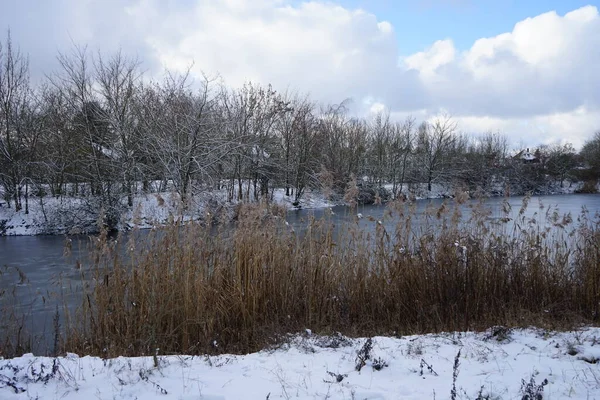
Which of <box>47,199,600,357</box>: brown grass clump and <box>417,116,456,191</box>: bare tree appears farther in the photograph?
<box>417,116,456,191</box>: bare tree

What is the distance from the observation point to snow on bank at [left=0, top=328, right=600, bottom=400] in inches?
133

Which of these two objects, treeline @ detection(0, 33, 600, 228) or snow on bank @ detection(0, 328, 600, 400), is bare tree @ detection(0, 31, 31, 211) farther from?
snow on bank @ detection(0, 328, 600, 400)

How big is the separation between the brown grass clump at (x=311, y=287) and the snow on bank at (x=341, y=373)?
769 mm

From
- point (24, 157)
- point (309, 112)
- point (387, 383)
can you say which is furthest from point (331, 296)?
point (309, 112)

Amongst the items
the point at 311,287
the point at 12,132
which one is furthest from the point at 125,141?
the point at 311,287

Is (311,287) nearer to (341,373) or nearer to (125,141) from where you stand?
(341,373)

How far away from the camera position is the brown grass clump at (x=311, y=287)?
511cm

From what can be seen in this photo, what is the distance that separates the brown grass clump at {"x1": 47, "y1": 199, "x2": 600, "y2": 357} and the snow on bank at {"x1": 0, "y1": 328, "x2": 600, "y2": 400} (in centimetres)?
77

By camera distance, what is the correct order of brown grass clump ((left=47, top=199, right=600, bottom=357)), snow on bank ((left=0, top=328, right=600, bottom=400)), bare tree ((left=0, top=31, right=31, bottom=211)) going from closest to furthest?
1. snow on bank ((left=0, top=328, right=600, bottom=400))
2. brown grass clump ((left=47, top=199, right=600, bottom=357))
3. bare tree ((left=0, top=31, right=31, bottom=211))

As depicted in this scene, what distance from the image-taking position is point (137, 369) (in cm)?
384

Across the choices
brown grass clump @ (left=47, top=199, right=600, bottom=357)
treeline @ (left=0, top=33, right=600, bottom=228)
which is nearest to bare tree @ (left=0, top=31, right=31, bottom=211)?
treeline @ (left=0, top=33, right=600, bottom=228)

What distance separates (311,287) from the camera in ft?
18.4

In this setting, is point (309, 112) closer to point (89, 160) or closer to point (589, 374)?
point (89, 160)

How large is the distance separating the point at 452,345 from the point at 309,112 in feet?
95.3
